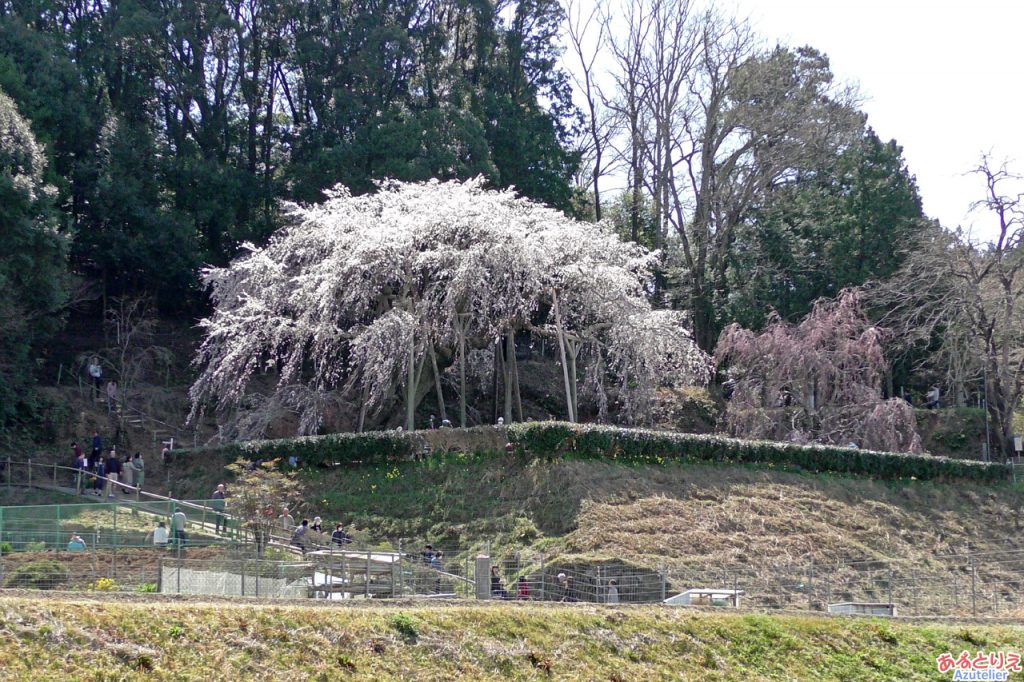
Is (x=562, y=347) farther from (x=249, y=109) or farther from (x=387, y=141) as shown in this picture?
(x=249, y=109)

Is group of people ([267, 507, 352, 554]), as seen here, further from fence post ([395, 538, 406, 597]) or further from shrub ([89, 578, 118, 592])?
shrub ([89, 578, 118, 592])

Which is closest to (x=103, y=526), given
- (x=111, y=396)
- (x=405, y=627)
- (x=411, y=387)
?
(x=405, y=627)

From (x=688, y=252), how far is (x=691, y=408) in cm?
1161

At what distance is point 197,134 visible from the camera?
188 feet

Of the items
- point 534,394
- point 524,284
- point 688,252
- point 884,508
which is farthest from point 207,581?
point 688,252

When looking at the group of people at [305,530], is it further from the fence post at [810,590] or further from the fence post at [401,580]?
the fence post at [810,590]

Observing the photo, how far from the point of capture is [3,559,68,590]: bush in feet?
74.2

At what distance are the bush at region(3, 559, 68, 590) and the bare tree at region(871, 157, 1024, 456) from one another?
35.5m

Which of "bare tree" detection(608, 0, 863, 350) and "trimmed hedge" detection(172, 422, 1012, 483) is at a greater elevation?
"bare tree" detection(608, 0, 863, 350)

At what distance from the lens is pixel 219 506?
33.3 metres

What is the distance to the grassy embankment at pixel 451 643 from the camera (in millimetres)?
17859

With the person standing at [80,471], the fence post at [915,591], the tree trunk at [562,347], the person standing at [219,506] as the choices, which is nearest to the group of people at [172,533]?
the person standing at [219,506]

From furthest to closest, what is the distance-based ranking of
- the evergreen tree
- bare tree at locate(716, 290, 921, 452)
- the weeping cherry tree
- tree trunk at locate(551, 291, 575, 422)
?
1. bare tree at locate(716, 290, 921, 452)
2. the evergreen tree
3. tree trunk at locate(551, 291, 575, 422)
4. the weeping cherry tree

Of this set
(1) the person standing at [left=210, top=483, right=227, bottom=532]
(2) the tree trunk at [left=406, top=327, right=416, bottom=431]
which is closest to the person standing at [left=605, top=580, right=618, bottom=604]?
(1) the person standing at [left=210, top=483, right=227, bottom=532]
